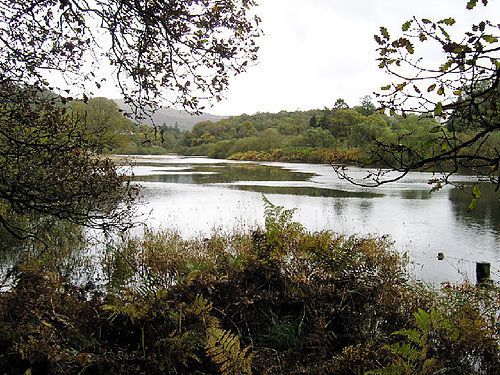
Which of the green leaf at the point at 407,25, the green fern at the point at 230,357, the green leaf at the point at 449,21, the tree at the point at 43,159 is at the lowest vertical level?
the green fern at the point at 230,357

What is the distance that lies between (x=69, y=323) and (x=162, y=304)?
34.7 inches

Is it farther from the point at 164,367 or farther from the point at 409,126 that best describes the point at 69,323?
the point at 409,126

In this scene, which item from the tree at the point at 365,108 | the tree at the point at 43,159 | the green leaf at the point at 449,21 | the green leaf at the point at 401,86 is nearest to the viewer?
the green leaf at the point at 449,21

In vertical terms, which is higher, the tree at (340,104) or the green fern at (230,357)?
the tree at (340,104)

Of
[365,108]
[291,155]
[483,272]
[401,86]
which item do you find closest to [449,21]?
[401,86]

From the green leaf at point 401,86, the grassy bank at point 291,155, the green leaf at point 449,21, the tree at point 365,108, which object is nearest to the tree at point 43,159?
the green leaf at point 401,86

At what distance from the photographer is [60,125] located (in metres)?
4.51

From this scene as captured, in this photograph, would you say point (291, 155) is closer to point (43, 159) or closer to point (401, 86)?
point (43, 159)

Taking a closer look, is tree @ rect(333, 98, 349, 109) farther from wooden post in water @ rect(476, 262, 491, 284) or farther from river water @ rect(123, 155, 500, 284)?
wooden post in water @ rect(476, 262, 491, 284)

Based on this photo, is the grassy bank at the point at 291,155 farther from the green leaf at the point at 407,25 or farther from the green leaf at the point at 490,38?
the green leaf at the point at 490,38

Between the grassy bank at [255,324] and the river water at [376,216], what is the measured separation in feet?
9.66

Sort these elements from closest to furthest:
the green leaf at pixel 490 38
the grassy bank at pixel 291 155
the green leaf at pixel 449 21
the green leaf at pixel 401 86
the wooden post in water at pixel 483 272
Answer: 1. the green leaf at pixel 490 38
2. the green leaf at pixel 449 21
3. the green leaf at pixel 401 86
4. the wooden post in water at pixel 483 272
5. the grassy bank at pixel 291 155

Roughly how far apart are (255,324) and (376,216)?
9449 millimetres

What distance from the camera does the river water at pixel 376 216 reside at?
8.44 meters
